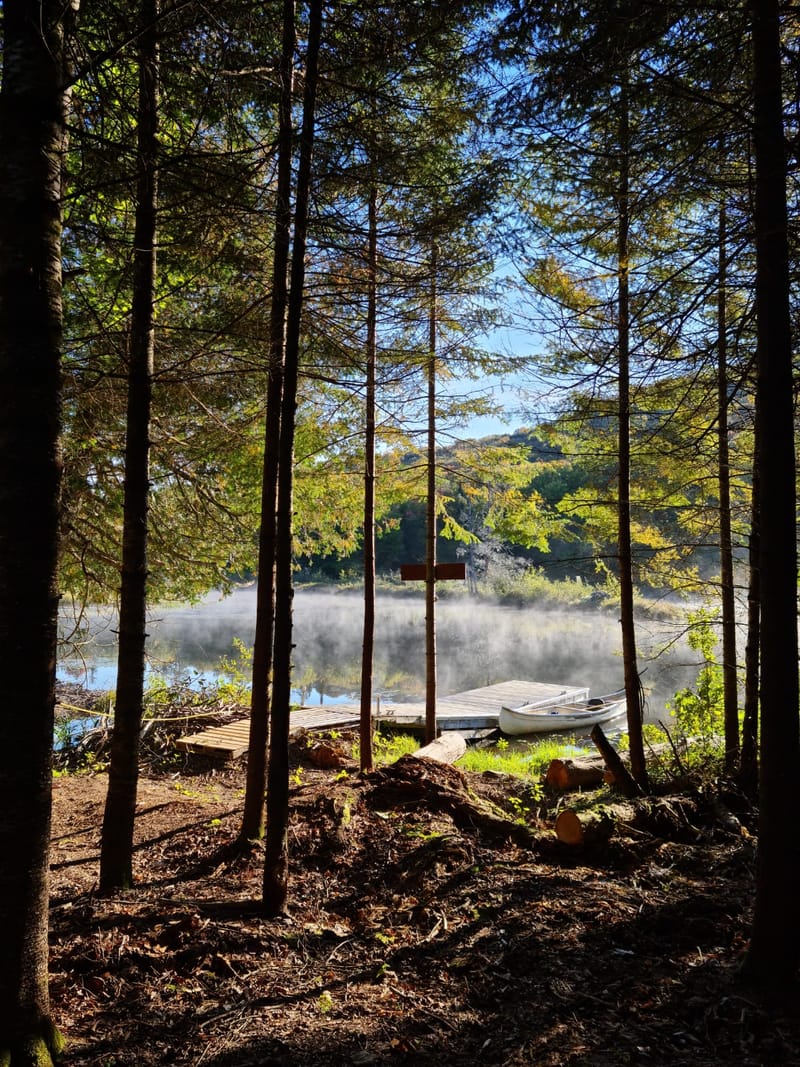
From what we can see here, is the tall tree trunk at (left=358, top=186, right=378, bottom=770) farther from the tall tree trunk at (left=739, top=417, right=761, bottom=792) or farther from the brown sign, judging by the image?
the tall tree trunk at (left=739, top=417, right=761, bottom=792)

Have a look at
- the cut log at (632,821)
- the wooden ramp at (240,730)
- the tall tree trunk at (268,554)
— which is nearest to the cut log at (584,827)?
the cut log at (632,821)

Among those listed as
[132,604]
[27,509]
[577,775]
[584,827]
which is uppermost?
[27,509]

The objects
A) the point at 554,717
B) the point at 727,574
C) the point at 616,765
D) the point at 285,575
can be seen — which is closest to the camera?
the point at 285,575

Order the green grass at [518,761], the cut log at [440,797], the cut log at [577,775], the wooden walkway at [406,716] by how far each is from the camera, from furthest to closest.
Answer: the green grass at [518,761] → the wooden walkway at [406,716] → the cut log at [577,775] → the cut log at [440,797]

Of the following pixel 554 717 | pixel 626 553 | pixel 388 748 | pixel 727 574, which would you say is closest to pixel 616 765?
pixel 626 553

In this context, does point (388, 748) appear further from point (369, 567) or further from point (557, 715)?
point (557, 715)

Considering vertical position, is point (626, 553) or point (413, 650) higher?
point (626, 553)

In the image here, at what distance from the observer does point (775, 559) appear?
349 cm

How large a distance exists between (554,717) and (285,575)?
43.3ft

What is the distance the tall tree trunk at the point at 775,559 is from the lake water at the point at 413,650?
11.6 m

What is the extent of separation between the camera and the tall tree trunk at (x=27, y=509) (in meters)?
2.59

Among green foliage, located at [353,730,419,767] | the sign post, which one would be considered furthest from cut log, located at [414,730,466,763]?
green foliage, located at [353,730,419,767]

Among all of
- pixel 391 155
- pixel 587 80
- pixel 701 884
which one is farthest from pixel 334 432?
pixel 701 884

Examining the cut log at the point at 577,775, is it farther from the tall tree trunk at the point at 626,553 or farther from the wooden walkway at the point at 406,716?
the wooden walkway at the point at 406,716
